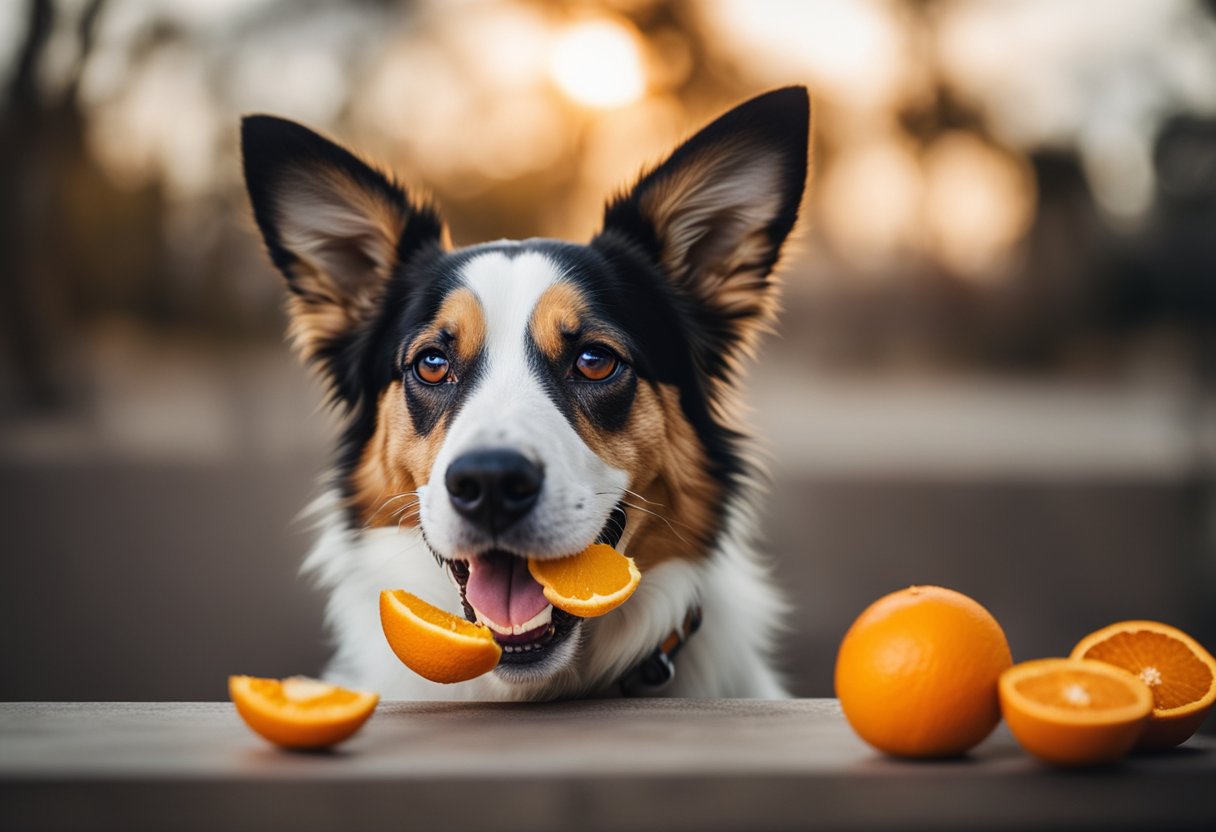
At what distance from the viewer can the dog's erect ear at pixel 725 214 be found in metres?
2.65

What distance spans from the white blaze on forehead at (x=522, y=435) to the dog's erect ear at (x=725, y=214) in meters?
0.43

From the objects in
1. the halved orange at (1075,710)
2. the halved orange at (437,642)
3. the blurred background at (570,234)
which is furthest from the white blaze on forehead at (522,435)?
the blurred background at (570,234)

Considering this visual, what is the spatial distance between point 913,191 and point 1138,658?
724 centimetres

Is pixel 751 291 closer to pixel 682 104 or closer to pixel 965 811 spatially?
pixel 965 811

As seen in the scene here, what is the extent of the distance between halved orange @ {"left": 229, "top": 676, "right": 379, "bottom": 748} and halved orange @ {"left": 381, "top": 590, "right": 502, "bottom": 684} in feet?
0.77

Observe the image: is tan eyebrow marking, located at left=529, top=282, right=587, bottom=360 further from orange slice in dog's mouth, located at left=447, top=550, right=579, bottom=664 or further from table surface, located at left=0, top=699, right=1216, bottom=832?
table surface, located at left=0, top=699, right=1216, bottom=832

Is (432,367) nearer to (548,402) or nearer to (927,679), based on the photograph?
(548,402)

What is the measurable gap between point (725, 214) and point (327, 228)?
1103mm

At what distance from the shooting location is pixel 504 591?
85.4 inches

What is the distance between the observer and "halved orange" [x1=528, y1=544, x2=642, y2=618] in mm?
1997

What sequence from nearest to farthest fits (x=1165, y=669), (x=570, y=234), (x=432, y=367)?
(x=1165, y=669)
(x=432, y=367)
(x=570, y=234)

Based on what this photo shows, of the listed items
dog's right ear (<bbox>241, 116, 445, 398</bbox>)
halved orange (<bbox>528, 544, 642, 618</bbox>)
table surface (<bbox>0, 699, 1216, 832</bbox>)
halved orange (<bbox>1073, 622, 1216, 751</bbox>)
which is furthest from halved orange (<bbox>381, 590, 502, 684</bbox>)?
dog's right ear (<bbox>241, 116, 445, 398</bbox>)

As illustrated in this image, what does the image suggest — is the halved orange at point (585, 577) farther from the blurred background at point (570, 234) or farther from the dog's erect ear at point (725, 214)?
the blurred background at point (570, 234)

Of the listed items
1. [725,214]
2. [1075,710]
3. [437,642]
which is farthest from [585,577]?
[725,214]
